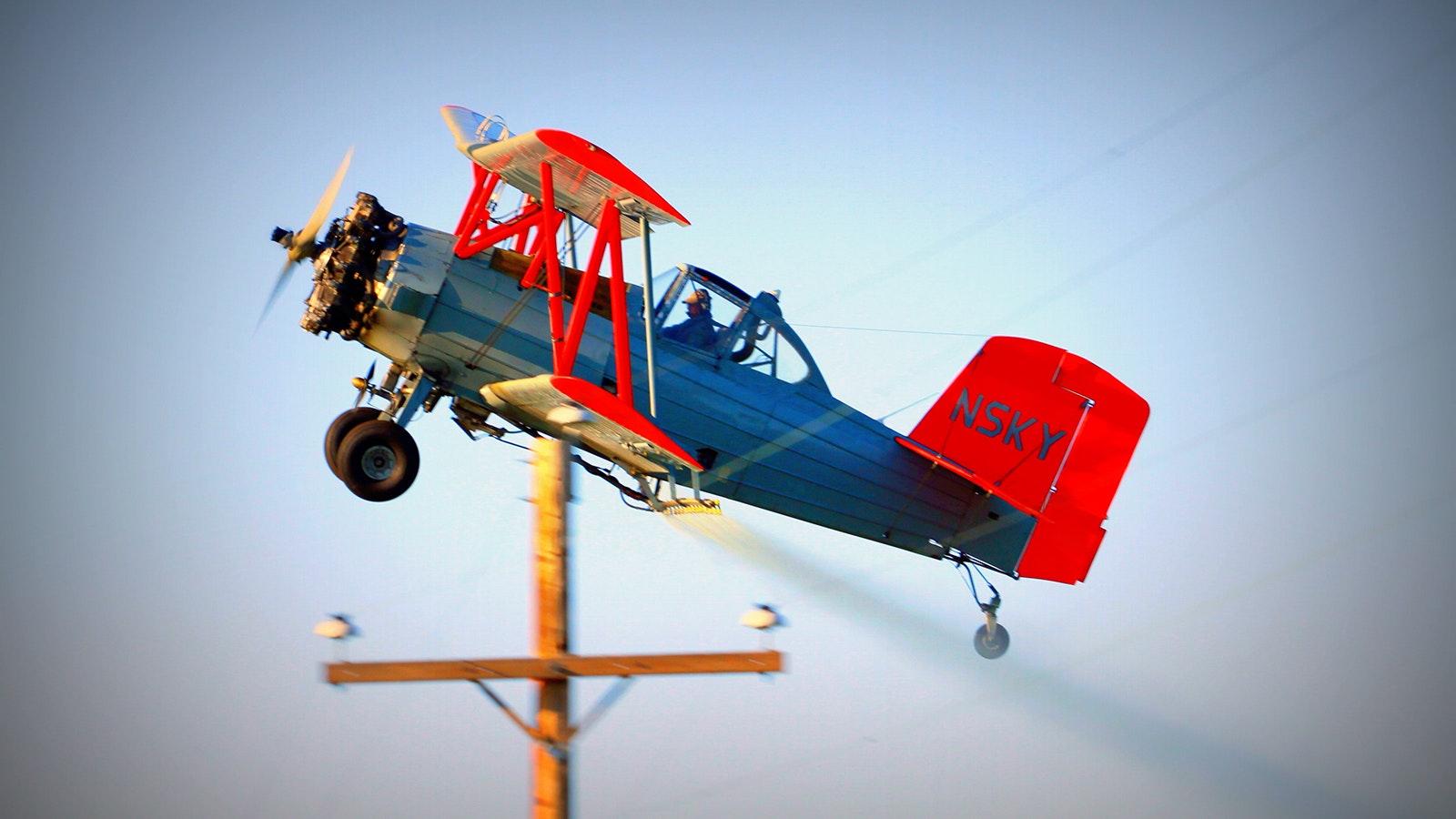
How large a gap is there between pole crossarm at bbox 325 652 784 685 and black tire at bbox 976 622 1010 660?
8743 mm

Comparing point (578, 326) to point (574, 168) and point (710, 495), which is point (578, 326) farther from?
point (710, 495)

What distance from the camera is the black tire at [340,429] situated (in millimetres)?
14078

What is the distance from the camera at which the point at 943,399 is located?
55.7 feet

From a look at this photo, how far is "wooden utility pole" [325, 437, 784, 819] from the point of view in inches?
321

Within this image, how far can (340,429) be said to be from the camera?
1416cm

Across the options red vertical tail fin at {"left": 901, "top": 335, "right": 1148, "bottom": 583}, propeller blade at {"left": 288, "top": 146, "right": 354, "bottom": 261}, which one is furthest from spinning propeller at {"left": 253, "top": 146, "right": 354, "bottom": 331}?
red vertical tail fin at {"left": 901, "top": 335, "right": 1148, "bottom": 583}

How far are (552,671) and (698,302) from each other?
23.2 feet

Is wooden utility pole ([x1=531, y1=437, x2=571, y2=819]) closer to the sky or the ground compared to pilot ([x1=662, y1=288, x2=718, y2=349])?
closer to the ground

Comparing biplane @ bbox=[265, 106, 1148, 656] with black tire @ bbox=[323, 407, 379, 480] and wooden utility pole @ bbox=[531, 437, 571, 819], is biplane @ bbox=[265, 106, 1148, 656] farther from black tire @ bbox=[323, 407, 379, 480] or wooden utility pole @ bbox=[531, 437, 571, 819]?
wooden utility pole @ bbox=[531, 437, 571, 819]

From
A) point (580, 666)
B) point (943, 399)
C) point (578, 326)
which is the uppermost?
point (943, 399)

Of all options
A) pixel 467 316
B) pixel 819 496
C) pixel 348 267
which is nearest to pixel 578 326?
pixel 467 316

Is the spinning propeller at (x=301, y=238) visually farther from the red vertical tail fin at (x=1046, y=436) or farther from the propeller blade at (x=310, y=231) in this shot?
the red vertical tail fin at (x=1046, y=436)

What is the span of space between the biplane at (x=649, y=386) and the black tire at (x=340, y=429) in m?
0.02

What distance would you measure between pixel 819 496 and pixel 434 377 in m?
4.23
